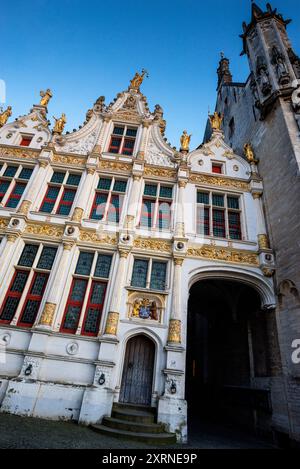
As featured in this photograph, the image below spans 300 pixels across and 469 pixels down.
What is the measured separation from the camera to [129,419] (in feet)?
22.2

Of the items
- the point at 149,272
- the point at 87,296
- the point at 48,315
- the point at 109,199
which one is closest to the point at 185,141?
the point at 109,199

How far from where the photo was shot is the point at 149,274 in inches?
368

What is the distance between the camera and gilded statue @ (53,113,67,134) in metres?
12.5

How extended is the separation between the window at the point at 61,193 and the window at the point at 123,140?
252 centimetres

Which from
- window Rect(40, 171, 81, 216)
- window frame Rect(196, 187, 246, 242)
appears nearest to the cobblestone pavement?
window frame Rect(196, 187, 246, 242)

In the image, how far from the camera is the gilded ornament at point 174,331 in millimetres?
8086

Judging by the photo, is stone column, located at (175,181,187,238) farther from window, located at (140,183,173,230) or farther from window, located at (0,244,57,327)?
window, located at (0,244,57,327)

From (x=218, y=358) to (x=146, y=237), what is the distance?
7.75 metres

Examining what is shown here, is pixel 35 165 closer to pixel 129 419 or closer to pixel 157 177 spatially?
pixel 157 177

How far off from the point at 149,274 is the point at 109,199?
3884 millimetres

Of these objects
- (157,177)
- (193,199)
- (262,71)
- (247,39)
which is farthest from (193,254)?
(247,39)

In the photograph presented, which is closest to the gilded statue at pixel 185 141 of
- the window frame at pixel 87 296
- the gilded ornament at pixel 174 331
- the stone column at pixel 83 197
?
the stone column at pixel 83 197

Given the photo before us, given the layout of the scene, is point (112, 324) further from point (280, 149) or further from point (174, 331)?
point (280, 149)

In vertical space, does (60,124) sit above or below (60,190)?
above
